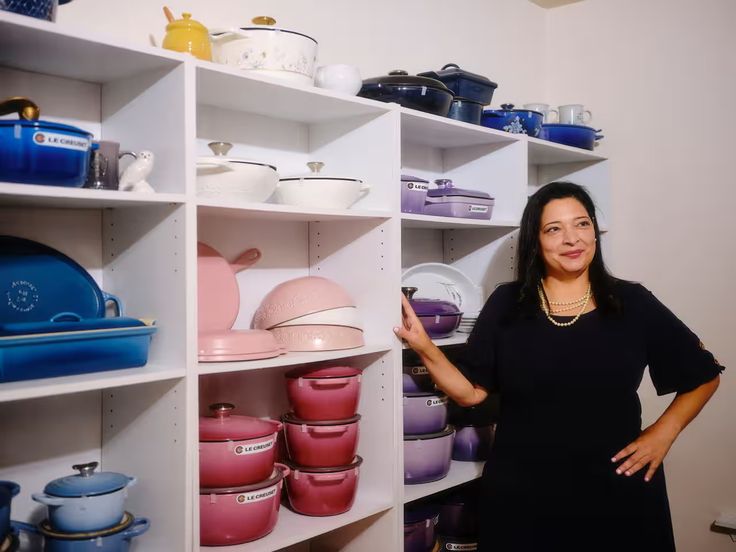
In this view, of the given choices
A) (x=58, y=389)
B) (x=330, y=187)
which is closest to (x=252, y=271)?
(x=330, y=187)

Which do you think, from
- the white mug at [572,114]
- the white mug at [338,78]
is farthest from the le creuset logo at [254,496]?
the white mug at [572,114]

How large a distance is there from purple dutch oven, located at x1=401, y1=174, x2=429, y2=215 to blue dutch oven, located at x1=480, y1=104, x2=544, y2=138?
1.51ft

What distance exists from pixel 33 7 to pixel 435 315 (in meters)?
1.33

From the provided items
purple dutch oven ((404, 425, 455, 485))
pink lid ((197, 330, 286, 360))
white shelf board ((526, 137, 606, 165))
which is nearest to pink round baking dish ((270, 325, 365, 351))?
pink lid ((197, 330, 286, 360))

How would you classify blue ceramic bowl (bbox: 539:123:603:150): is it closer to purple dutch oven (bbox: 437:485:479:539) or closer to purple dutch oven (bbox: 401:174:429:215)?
purple dutch oven (bbox: 401:174:429:215)

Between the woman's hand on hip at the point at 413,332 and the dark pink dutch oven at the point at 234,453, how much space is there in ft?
1.56

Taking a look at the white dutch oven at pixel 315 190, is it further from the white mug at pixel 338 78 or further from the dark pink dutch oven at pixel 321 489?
the dark pink dutch oven at pixel 321 489

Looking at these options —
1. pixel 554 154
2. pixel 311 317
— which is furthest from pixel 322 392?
pixel 554 154

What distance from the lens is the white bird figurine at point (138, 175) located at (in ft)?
4.95

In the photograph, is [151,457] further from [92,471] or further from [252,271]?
[252,271]

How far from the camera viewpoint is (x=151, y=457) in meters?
1.60

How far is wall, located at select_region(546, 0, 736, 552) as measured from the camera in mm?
2863

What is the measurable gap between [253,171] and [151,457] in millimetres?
677

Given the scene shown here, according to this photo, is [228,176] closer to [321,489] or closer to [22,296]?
[22,296]
